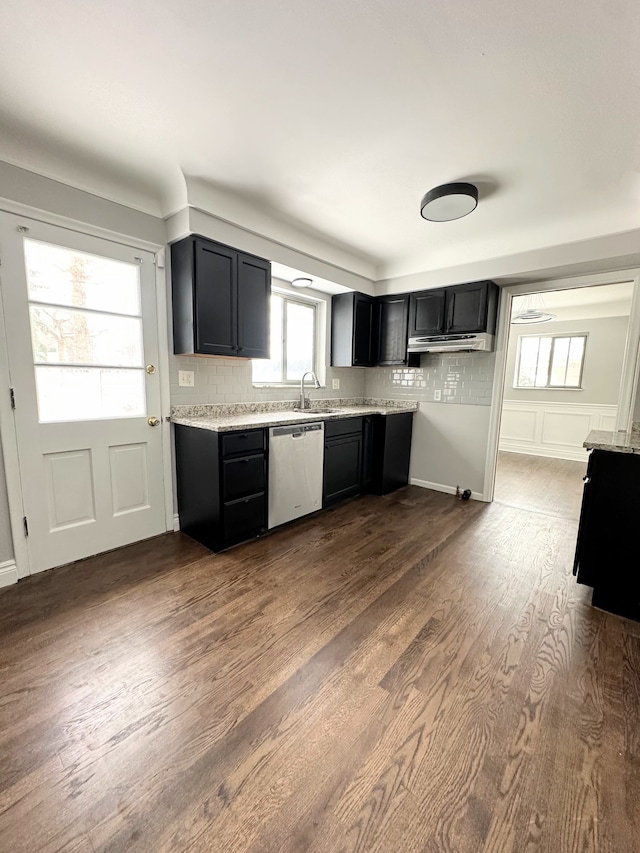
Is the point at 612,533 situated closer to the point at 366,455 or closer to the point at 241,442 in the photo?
the point at 366,455

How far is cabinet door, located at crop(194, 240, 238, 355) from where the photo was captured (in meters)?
2.51

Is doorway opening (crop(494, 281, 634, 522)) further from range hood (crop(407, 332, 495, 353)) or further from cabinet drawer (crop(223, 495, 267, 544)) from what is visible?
cabinet drawer (crop(223, 495, 267, 544))

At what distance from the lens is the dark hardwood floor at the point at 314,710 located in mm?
1021

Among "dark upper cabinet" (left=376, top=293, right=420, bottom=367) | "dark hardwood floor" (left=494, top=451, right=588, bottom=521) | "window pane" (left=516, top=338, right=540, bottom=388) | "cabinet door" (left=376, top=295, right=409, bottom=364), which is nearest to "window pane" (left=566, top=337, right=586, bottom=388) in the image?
"window pane" (left=516, top=338, right=540, bottom=388)

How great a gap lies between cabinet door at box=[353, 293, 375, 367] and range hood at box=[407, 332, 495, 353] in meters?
0.52

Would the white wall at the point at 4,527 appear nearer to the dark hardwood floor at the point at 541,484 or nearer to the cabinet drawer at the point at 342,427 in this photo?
the cabinet drawer at the point at 342,427

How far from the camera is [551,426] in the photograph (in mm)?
6133

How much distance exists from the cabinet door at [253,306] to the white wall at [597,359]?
422 cm

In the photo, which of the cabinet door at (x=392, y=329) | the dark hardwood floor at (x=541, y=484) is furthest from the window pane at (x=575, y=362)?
the cabinet door at (x=392, y=329)

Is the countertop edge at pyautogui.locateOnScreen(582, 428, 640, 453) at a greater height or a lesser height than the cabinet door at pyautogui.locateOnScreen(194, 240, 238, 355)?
lesser

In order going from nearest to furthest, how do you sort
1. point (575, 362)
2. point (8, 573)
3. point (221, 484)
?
point (8, 573), point (221, 484), point (575, 362)

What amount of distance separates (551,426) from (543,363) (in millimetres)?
1127

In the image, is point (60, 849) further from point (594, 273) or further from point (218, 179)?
point (594, 273)

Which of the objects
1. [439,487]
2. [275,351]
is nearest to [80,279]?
[275,351]
